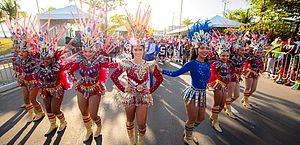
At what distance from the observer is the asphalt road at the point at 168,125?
311 centimetres

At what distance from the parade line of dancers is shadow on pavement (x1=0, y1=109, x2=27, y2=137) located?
35 centimetres

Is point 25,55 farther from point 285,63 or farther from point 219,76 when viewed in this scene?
point 285,63

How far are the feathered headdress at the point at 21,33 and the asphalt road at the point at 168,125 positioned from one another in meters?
1.56

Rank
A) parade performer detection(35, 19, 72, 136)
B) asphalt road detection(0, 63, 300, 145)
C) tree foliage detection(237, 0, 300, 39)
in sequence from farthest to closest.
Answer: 1. tree foliage detection(237, 0, 300, 39)
2. asphalt road detection(0, 63, 300, 145)
3. parade performer detection(35, 19, 72, 136)

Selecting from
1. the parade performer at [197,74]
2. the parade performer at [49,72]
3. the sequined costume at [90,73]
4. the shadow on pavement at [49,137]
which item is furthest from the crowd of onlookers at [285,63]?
the shadow on pavement at [49,137]

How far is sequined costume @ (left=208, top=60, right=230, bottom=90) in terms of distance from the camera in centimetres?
320

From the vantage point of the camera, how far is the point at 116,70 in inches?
102

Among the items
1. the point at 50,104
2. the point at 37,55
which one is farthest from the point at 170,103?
the point at 37,55

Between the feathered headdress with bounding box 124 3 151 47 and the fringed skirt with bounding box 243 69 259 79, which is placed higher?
the feathered headdress with bounding box 124 3 151 47

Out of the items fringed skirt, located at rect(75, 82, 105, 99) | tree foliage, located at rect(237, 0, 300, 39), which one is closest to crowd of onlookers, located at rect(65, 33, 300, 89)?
tree foliage, located at rect(237, 0, 300, 39)

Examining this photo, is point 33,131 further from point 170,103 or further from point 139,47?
point 170,103

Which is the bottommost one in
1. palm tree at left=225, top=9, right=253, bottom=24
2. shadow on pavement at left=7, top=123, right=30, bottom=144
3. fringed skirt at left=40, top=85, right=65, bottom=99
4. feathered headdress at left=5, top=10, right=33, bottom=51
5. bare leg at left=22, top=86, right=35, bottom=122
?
shadow on pavement at left=7, top=123, right=30, bottom=144

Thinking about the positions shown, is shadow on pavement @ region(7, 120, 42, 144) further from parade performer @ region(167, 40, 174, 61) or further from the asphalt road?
parade performer @ region(167, 40, 174, 61)

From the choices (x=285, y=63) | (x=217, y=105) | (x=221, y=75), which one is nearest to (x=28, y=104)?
(x=217, y=105)
